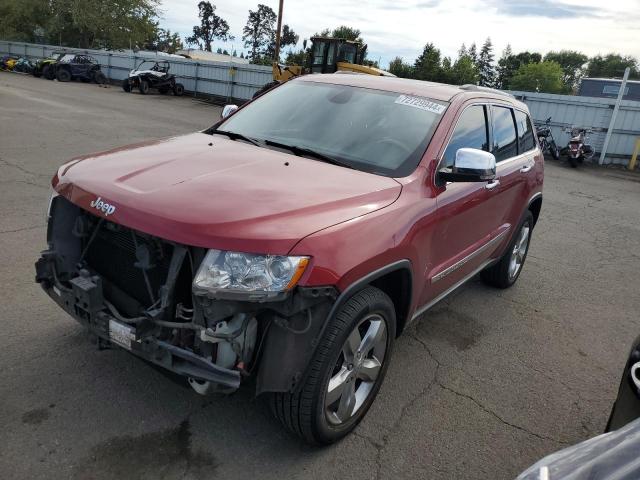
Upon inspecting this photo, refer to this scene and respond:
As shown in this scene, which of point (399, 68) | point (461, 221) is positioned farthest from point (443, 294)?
point (399, 68)

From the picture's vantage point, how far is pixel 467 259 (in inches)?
148

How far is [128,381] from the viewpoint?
9.93 feet

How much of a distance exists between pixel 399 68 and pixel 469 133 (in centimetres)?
7287

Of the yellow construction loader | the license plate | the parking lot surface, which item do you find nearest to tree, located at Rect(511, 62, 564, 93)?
the yellow construction loader

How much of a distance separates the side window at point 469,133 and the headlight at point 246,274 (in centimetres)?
154

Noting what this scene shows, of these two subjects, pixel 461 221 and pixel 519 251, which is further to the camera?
pixel 519 251

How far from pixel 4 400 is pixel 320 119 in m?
2.50

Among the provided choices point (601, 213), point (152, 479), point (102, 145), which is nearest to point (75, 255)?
point (152, 479)

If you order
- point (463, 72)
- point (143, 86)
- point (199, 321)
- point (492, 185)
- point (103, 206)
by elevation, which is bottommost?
point (143, 86)

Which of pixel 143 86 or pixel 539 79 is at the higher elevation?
pixel 539 79

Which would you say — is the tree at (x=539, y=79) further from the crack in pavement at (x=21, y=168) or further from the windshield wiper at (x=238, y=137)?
the windshield wiper at (x=238, y=137)

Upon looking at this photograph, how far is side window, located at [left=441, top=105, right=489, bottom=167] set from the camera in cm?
339

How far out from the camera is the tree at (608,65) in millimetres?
110312

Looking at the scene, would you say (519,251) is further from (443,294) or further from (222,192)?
(222,192)
